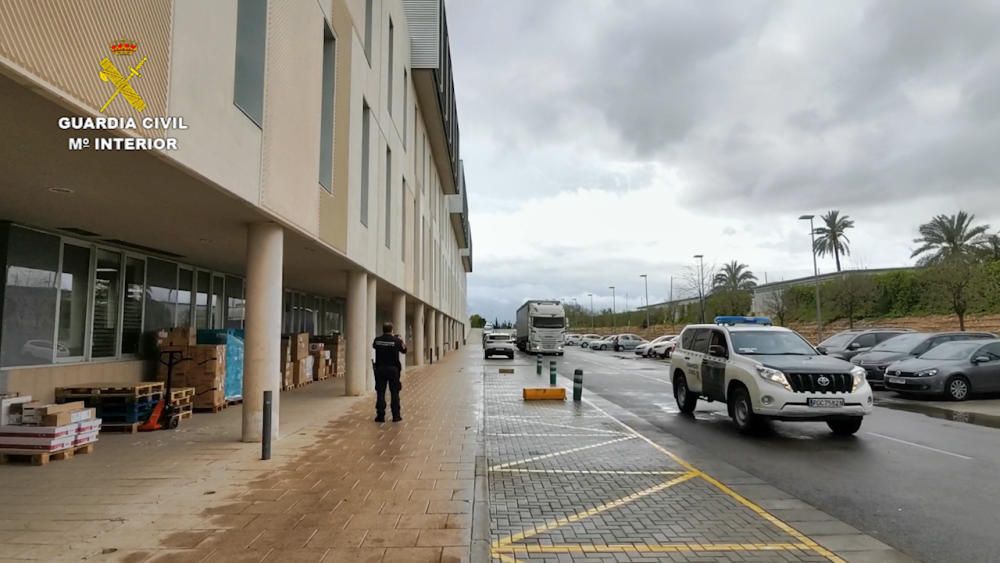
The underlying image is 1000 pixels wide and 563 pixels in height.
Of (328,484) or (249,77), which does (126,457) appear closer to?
(328,484)

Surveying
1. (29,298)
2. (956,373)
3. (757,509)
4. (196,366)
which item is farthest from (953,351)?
(29,298)

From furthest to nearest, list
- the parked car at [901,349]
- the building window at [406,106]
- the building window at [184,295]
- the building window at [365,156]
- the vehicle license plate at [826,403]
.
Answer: the building window at [406,106] → the parked car at [901,349] → the building window at [365,156] → the building window at [184,295] → the vehicle license plate at [826,403]

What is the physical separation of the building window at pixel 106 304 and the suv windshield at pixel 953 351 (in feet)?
65.4

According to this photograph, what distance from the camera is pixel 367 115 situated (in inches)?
584

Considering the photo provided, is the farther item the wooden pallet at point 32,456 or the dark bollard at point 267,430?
the dark bollard at point 267,430

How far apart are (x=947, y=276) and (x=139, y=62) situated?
3400 centimetres

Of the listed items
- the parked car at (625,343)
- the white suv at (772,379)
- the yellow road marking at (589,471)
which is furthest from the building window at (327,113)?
A: the parked car at (625,343)

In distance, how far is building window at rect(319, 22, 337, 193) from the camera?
10945 millimetres

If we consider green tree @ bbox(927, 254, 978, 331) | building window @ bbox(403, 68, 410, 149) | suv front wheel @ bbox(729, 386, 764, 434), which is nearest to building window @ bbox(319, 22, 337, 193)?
suv front wheel @ bbox(729, 386, 764, 434)

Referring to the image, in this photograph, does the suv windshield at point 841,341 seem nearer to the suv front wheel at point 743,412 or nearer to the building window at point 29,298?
the suv front wheel at point 743,412

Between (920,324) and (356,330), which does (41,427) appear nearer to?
(356,330)

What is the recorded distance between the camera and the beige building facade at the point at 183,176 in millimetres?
4797

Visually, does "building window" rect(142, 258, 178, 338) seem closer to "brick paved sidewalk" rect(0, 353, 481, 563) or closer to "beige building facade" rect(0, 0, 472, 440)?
"beige building facade" rect(0, 0, 472, 440)

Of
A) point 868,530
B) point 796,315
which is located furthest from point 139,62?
point 796,315
